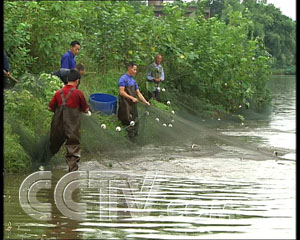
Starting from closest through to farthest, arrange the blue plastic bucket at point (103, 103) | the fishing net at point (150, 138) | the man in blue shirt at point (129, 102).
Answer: the fishing net at point (150, 138), the man in blue shirt at point (129, 102), the blue plastic bucket at point (103, 103)

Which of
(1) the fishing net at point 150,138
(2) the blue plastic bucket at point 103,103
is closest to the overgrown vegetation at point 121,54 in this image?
(2) the blue plastic bucket at point 103,103

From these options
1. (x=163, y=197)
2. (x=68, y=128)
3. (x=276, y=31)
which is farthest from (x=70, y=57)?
(x=276, y=31)

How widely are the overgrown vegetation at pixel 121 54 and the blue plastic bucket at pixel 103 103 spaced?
24 centimetres

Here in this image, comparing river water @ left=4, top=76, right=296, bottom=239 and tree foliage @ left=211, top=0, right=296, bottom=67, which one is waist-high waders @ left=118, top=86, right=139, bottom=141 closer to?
river water @ left=4, top=76, right=296, bottom=239

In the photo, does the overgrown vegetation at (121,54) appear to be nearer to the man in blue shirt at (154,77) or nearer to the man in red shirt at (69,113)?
the man in blue shirt at (154,77)

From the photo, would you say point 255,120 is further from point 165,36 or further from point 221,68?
point 165,36

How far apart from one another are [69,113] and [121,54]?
7.78m

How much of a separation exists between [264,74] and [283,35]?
4107 centimetres

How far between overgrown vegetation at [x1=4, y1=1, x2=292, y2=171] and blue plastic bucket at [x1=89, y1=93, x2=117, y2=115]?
241mm

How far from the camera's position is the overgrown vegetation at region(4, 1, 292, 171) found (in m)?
12.1

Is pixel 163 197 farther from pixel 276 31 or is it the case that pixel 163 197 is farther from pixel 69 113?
pixel 276 31

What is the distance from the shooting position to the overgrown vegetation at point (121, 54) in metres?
12.1

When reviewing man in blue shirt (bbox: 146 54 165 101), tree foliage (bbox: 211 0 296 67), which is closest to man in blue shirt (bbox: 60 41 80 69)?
man in blue shirt (bbox: 146 54 165 101)

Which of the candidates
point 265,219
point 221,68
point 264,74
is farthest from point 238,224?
point 264,74
